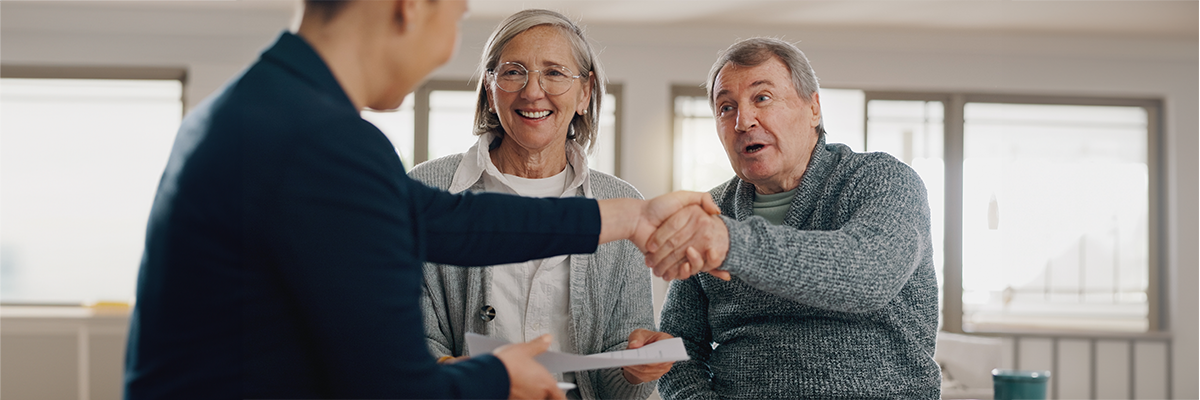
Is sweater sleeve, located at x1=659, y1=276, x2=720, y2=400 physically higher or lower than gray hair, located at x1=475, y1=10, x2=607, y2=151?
lower

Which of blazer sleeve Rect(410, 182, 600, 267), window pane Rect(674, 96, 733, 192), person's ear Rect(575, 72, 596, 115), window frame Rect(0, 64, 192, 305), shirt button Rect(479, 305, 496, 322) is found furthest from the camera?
window pane Rect(674, 96, 733, 192)

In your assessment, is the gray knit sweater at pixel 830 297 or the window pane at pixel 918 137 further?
the window pane at pixel 918 137

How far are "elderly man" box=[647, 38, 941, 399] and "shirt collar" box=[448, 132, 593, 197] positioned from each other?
29 centimetres

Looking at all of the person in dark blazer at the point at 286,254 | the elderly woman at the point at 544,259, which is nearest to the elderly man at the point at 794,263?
the elderly woman at the point at 544,259

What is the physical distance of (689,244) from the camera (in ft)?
3.98

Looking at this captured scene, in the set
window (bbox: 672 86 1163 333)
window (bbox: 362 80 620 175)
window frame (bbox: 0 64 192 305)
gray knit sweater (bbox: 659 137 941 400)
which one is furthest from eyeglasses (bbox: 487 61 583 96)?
window frame (bbox: 0 64 192 305)

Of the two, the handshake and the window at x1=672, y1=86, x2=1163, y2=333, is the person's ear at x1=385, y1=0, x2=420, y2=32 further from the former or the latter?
the window at x1=672, y1=86, x2=1163, y2=333

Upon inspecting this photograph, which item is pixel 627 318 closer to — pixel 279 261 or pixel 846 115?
pixel 279 261

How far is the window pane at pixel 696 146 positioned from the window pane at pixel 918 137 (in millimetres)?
1039

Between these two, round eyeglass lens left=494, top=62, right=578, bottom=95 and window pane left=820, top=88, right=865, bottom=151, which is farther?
window pane left=820, top=88, right=865, bottom=151

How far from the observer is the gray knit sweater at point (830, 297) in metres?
1.18

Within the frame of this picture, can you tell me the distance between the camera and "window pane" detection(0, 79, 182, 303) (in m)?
5.35

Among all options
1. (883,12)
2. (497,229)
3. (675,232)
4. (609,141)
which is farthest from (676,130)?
(497,229)

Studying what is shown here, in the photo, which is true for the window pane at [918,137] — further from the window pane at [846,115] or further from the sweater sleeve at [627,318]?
the sweater sleeve at [627,318]
